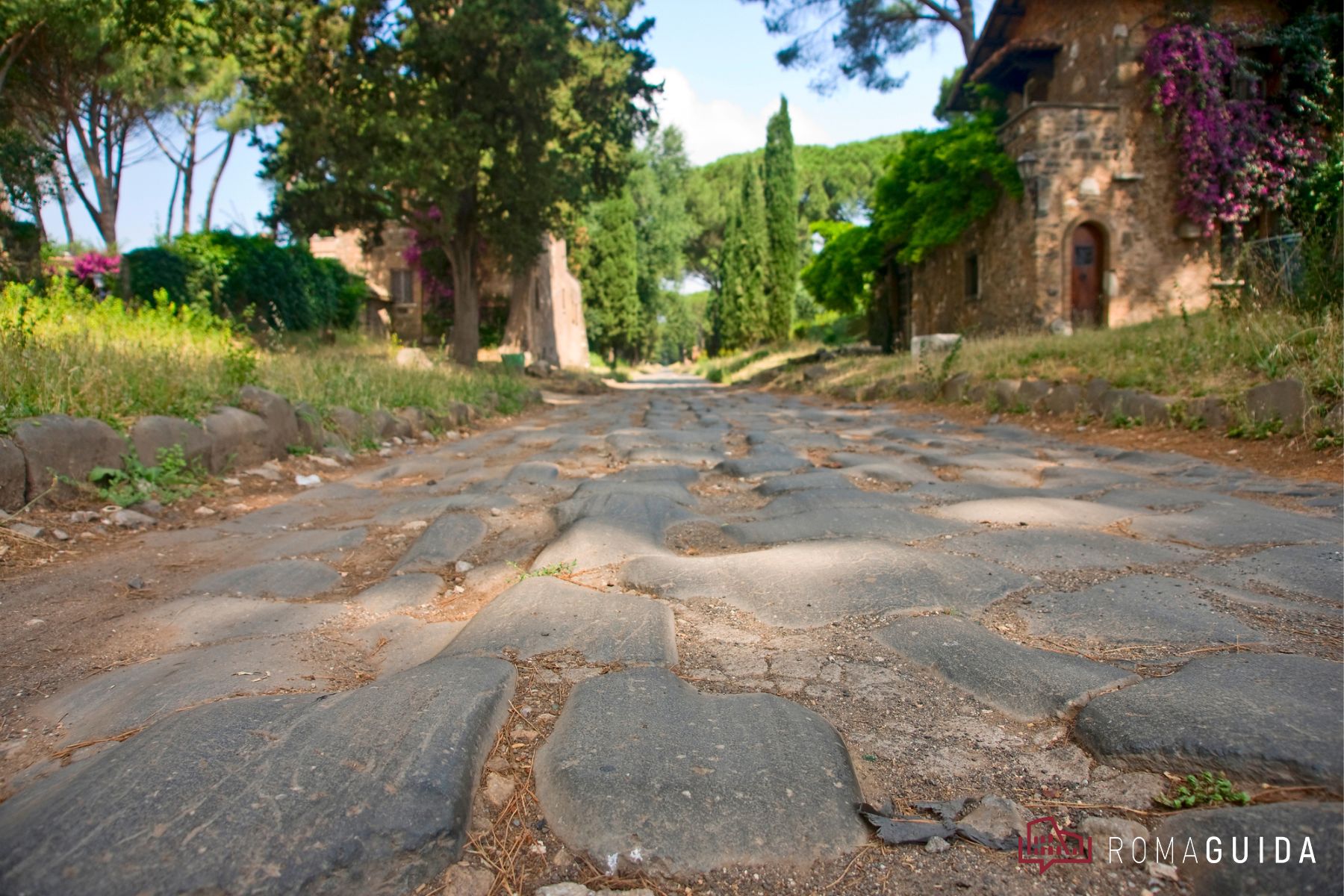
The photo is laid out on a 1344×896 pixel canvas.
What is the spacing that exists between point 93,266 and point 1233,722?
15.8 meters

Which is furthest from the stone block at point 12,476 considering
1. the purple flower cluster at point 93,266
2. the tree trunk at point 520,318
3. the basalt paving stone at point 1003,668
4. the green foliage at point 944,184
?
the tree trunk at point 520,318

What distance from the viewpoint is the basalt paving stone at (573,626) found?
149cm

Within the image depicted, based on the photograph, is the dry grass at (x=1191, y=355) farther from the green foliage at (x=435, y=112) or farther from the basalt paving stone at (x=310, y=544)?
the green foliage at (x=435, y=112)

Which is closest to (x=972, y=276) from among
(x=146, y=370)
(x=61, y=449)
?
(x=146, y=370)

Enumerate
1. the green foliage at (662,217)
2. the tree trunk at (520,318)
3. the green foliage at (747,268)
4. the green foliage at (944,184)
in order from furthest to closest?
the green foliage at (662,217)
the green foliage at (747,268)
the tree trunk at (520,318)
the green foliage at (944,184)

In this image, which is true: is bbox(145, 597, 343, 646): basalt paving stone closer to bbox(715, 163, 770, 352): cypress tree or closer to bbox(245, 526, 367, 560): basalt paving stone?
bbox(245, 526, 367, 560): basalt paving stone

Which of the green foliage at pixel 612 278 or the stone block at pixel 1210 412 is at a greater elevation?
the green foliage at pixel 612 278

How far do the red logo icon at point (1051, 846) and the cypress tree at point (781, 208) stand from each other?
942 inches

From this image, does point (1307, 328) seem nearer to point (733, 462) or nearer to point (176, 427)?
point (733, 462)

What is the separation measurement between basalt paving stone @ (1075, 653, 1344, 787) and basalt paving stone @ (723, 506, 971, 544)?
1.07 m

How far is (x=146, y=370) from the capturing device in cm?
386

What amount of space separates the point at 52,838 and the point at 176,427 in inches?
121

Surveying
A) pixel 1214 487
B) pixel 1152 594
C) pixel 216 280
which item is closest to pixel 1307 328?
pixel 1214 487

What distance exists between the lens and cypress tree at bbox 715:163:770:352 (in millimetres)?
25141
